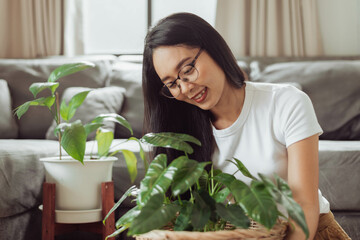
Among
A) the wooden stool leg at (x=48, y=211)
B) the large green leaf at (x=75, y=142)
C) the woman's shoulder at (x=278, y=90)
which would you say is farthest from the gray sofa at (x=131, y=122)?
the woman's shoulder at (x=278, y=90)

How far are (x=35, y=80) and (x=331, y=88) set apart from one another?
5.58 ft

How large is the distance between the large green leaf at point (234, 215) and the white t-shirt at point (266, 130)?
1.15ft

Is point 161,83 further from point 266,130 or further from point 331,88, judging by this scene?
point 331,88

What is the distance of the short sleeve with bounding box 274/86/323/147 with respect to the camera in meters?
1.21

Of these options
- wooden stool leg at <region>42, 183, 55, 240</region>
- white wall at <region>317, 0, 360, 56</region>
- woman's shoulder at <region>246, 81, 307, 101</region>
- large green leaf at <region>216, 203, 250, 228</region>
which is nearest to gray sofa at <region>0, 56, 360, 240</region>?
wooden stool leg at <region>42, 183, 55, 240</region>

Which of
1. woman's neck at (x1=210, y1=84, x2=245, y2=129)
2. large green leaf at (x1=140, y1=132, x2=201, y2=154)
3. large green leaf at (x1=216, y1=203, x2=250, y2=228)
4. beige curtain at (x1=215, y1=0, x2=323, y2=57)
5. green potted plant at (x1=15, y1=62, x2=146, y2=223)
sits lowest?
green potted plant at (x1=15, y1=62, x2=146, y2=223)

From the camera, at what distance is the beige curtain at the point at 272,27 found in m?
3.43

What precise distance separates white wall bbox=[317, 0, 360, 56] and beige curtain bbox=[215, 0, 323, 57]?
9 centimetres

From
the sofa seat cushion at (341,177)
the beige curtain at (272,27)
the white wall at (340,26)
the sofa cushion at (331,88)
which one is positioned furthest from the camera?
the white wall at (340,26)

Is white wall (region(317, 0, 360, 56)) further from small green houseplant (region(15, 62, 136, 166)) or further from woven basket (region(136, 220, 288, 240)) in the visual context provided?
woven basket (region(136, 220, 288, 240))

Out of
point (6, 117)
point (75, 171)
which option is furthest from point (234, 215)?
point (6, 117)

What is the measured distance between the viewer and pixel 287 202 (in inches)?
34.9

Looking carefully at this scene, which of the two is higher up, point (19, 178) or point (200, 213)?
point (200, 213)

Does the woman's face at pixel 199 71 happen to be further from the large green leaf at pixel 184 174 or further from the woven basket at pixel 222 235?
the woven basket at pixel 222 235
